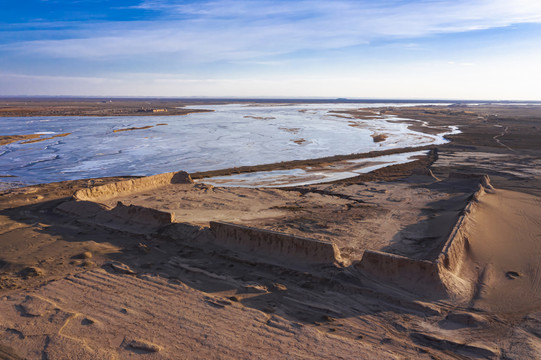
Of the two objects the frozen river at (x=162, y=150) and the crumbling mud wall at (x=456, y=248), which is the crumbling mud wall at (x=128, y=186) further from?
the crumbling mud wall at (x=456, y=248)

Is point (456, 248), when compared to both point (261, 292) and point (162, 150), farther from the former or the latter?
point (162, 150)

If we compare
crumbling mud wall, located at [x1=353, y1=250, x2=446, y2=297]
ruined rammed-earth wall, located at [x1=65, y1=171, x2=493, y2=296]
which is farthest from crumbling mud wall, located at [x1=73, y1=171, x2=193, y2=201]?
crumbling mud wall, located at [x1=353, y1=250, x2=446, y2=297]

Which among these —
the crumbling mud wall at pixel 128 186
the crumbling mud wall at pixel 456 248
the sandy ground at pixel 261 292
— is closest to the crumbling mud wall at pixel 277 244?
the sandy ground at pixel 261 292

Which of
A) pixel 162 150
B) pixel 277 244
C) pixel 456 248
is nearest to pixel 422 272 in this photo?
pixel 456 248

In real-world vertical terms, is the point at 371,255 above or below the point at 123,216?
above

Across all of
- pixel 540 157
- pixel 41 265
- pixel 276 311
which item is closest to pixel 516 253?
pixel 276 311

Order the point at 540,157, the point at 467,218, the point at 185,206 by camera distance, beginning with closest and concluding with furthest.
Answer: the point at 467,218 < the point at 185,206 < the point at 540,157

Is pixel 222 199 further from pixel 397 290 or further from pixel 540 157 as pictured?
pixel 540 157
